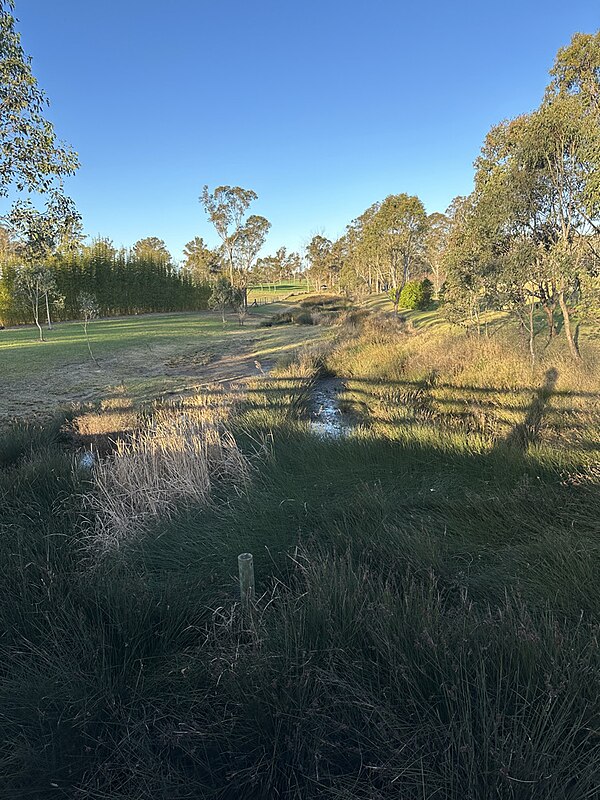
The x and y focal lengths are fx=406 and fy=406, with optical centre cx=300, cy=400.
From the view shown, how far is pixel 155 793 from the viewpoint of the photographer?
1.41 m

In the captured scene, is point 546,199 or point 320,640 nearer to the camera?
point 320,640

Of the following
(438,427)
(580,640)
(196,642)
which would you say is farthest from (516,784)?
(438,427)

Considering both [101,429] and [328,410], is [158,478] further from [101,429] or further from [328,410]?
[328,410]

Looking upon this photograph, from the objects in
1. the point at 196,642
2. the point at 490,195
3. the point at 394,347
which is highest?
the point at 490,195

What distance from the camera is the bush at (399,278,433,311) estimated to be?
1209 inches

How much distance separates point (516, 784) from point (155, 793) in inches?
46.6

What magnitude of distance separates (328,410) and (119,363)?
10991 mm

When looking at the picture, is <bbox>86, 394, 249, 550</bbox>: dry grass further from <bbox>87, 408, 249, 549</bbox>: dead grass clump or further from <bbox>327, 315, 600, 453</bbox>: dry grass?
<bbox>327, 315, 600, 453</bbox>: dry grass

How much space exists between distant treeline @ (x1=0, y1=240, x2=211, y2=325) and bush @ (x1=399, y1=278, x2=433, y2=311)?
74.2ft

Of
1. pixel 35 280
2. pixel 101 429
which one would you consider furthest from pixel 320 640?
pixel 35 280

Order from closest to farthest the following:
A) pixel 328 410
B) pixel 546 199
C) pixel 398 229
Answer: pixel 328 410
pixel 546 199
pixel 398 229

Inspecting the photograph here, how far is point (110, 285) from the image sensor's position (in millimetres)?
37469

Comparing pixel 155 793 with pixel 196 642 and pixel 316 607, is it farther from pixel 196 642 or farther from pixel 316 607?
pixel 316 607

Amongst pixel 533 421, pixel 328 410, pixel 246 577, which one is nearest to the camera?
pixel 246 577
